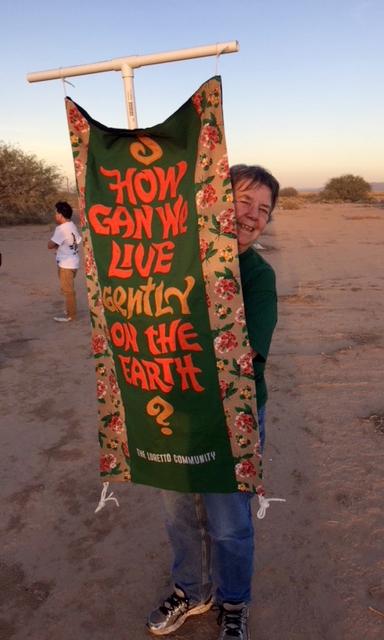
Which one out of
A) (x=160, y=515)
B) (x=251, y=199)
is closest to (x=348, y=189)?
(x=160, y=515)

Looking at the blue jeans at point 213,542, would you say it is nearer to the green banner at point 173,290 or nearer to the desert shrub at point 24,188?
the green banner at point 173,290

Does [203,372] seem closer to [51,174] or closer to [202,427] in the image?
[202,427]

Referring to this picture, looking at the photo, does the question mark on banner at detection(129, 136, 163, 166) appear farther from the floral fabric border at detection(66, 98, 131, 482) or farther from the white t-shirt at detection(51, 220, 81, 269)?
the white t-shirt at detection(51, 220, 81, 269)

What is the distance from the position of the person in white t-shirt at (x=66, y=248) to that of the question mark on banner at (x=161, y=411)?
5164 mm

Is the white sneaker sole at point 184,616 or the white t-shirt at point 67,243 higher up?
the white t-shirt at point 67,243

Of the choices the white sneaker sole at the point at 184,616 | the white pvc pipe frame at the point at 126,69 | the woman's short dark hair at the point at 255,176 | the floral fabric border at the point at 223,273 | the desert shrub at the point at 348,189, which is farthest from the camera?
the desert shrub at the point at 348,189

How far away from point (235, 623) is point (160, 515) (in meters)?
0.99

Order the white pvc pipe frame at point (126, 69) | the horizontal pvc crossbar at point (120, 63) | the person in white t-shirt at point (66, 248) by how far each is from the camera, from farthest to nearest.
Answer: the person in white t-shirt at point (66, 248)
the white pvc pipe frame at point (126, 69)
the horizontal pvc crossbar at point (120, 63)

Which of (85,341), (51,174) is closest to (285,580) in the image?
(85,341)

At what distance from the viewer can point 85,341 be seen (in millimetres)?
6285

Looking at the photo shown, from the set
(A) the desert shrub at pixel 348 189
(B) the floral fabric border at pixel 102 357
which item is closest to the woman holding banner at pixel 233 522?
(B) the floral fabric border at pixel 102 357

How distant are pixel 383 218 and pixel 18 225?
1593 centimetres

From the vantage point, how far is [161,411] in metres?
1.94

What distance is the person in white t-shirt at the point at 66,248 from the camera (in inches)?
261
